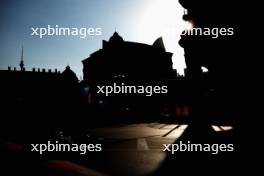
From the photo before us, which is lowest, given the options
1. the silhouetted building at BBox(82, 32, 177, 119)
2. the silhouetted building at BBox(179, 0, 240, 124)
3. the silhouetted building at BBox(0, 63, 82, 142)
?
the silhouetted building at BBox(0, 63, 82, 142)

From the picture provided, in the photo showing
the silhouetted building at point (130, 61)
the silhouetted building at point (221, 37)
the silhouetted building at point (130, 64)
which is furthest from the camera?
the silhouetted building at point (130, 61)

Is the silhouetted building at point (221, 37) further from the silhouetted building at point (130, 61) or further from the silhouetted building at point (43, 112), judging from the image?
the silhouetted building at point (130, 61)

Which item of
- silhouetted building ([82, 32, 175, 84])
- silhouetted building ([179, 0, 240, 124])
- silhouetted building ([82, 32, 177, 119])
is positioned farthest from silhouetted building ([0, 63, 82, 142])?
silhouetted building ([82, 32, 175, 84])

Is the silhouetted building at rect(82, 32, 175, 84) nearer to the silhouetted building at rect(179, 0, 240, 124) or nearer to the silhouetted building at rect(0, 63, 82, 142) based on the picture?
the silhouetted building at rect(0, 63, 82, 142)

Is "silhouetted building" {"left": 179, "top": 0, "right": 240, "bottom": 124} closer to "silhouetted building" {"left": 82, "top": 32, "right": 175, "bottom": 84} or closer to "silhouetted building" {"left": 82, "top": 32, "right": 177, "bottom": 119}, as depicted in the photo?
"silhouetted building" {"left": 82, "top": 32, "right": 177, "bottom": 119}

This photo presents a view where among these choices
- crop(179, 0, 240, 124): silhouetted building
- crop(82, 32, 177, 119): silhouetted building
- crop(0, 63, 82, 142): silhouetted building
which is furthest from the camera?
crop(82, 32, 177, 119): silhouetted building

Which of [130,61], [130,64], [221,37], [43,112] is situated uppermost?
[130,61]

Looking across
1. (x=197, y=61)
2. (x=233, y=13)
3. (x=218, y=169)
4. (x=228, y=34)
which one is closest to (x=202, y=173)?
(x=218, y=169)

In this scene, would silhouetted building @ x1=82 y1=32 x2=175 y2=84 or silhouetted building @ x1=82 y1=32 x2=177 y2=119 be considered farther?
silhouetted building @ x1=82 y1=32 x2=175 y2=84

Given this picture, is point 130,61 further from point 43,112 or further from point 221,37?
point 221,37

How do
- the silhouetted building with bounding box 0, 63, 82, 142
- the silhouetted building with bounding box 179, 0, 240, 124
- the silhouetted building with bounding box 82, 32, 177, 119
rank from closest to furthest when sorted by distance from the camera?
the silhouetted building with bounding box 179, 0, 240, 124 → the silhouetted building with bounding box 0, 63, 82, 142 → the silhouetted building with bounding box 82, 32, 177, 119

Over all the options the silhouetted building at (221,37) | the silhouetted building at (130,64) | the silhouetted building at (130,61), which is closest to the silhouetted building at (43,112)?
the silhouetted building at (221,37)

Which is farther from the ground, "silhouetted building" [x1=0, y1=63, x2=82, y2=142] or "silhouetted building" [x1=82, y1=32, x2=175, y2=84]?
"silhouetted building" [x1=82, y1=32, x2=175, y2=84]

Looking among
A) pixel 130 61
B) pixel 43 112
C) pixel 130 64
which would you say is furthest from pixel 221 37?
pixel 130 61
